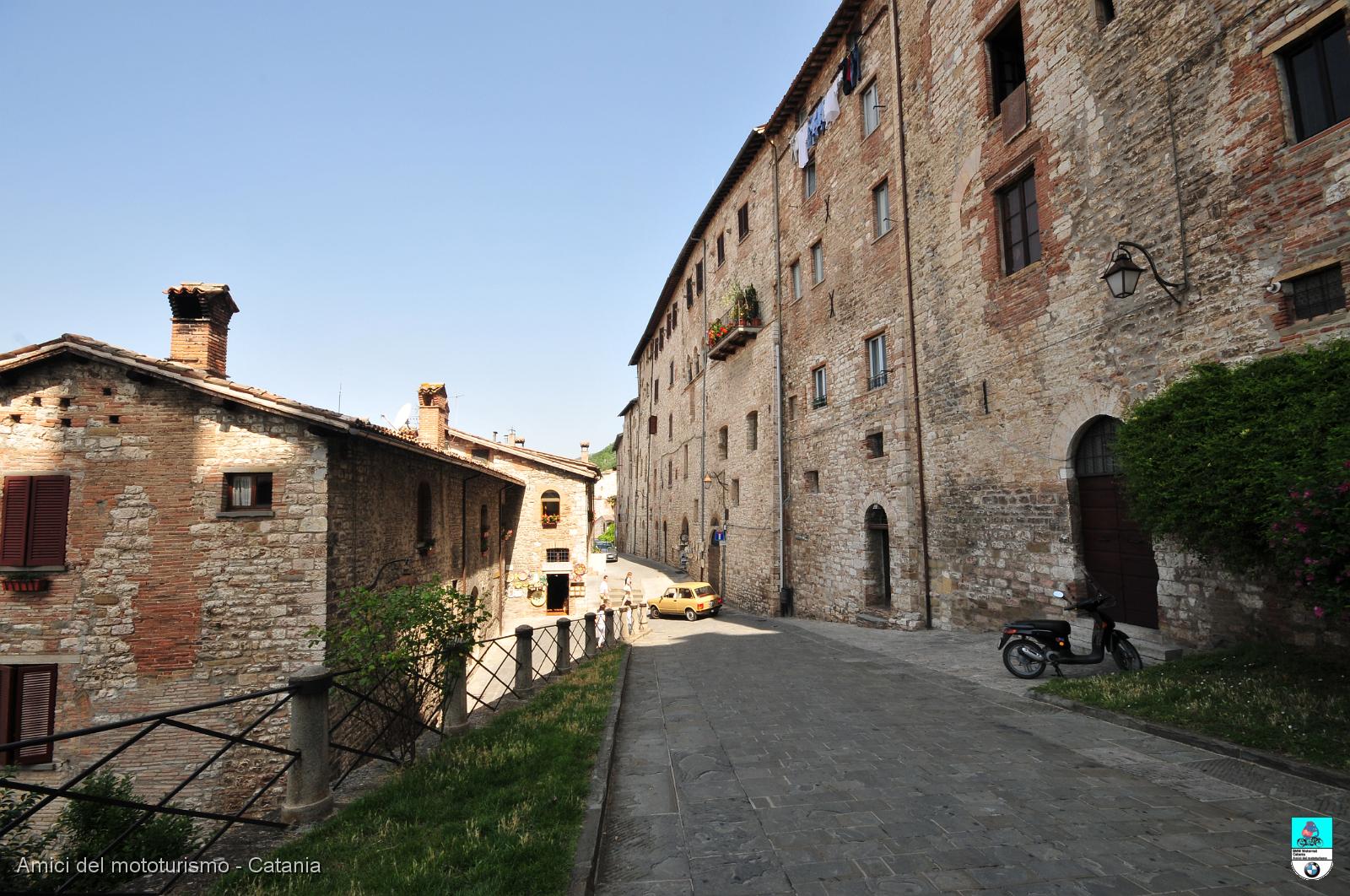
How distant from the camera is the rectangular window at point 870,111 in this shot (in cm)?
1744

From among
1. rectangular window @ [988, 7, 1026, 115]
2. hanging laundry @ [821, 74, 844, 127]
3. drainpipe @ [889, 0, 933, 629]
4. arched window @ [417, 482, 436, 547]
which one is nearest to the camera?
rectangular window @ [988, 7, 1026, 115]

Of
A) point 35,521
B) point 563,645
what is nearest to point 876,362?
point 563,645

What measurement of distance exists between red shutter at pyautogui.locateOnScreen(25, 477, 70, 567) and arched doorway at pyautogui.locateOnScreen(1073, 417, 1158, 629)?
1605cm

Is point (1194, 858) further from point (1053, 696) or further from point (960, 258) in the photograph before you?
point (960, 258)

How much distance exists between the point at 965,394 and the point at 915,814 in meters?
10.6

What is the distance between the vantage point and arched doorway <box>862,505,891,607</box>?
17078 mm

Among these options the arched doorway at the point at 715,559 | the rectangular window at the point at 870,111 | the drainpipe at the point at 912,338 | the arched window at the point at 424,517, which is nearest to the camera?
the arched window at the point at 424,517

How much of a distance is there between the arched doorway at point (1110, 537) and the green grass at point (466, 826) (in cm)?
870

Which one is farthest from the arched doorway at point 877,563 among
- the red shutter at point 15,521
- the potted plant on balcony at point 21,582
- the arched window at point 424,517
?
the red shutter at point 15,521

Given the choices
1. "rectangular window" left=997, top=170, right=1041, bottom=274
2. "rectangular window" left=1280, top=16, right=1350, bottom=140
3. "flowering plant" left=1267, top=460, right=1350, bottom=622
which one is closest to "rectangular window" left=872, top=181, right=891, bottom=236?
"rectangular window" left=997, top=170, right=1041, bottom=274

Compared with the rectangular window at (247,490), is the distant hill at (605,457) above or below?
above

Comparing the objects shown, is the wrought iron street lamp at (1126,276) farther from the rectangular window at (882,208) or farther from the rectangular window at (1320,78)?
the rectangular window at (882,208)

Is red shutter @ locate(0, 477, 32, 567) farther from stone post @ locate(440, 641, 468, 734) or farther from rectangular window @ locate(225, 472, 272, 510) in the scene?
stone post @ locate(440, 641, 468, 734)

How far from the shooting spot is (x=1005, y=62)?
13211 millimetres
